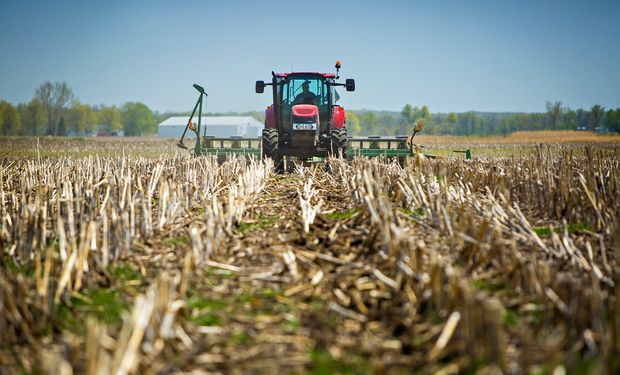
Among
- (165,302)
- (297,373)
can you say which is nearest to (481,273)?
(297,373)

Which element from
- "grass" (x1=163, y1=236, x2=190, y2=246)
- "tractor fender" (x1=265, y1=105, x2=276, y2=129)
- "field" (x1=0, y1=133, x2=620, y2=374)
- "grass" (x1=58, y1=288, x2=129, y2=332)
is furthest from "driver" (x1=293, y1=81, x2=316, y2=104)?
"grass" (x1=58, y1=288, x2=129, y2=332)

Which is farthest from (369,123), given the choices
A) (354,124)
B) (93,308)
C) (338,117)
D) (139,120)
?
(93,308)

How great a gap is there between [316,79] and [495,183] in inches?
327

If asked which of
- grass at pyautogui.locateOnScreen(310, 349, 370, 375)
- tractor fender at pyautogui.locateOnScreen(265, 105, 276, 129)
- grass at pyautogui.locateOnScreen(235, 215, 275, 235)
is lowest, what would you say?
grass at pyautogui.locateOnScreen(310, 349, 370, 375)

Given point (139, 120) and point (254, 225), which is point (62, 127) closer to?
point (139, 120)

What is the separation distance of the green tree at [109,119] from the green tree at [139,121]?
10.8ft

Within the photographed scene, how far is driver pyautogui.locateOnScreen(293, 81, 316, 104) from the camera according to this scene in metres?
17.8

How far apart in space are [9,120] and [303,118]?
128 m

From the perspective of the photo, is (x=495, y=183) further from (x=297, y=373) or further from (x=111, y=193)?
(x=297, y=373)

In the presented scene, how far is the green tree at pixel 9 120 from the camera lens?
127125mm

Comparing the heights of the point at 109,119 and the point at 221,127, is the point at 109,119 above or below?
above

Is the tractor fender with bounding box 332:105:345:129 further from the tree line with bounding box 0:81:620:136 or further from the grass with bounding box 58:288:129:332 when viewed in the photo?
the tree line with bounding box 0:81:620:136

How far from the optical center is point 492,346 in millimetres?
3465

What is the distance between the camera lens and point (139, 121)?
161750 millimetres
